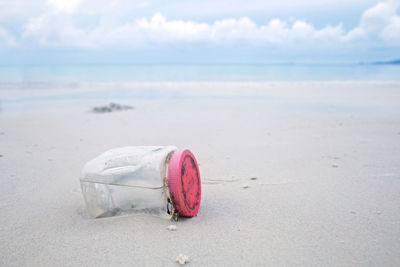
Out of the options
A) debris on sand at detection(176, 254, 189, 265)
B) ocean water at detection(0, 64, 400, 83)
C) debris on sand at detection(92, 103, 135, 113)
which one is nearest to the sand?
debris on sand at detection(176, 254, 189, 265)

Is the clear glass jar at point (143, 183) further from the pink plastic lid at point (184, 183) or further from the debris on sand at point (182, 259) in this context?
the debris on sand at point (182, 259)

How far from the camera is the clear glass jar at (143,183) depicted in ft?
5.52

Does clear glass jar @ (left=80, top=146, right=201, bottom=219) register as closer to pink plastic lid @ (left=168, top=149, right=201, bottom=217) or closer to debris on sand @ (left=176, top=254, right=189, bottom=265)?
pink plastic lid @ (left=168, top=149, right=201, bottom=217)

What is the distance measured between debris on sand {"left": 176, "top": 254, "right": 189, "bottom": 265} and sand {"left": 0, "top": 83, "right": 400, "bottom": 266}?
3 centimetres

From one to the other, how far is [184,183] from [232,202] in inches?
21.7

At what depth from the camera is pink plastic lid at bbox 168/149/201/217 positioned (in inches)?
64.3

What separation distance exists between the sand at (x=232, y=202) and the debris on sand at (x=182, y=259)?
1.1 inches

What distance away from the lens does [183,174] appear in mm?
1702

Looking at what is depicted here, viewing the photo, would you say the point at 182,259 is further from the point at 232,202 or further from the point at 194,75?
the point at 194,75

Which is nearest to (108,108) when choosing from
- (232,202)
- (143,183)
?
(232,202)

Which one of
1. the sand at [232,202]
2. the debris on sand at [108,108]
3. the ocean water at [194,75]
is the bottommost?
the sand at [232,202]

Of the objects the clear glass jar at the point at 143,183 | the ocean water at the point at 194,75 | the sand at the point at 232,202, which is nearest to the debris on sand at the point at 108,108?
the sand at the point at 232,202

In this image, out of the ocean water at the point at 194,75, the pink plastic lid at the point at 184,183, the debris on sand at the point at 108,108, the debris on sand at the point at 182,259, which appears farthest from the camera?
the ocean water at the point at 194,75

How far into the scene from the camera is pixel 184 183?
67.2 inches
